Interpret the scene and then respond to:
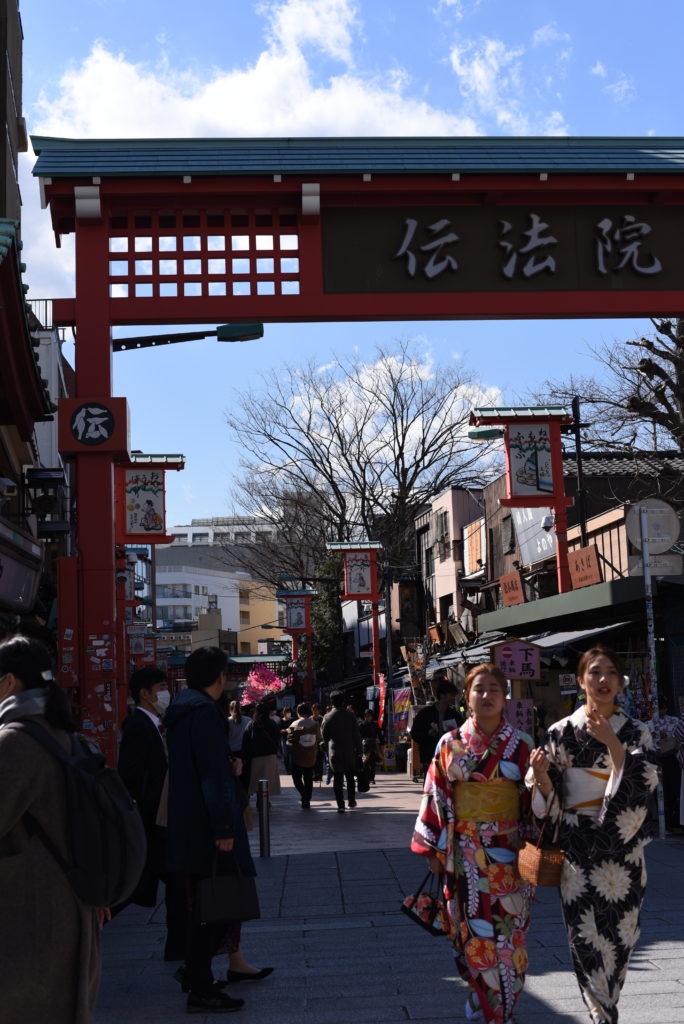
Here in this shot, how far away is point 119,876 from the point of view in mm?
3672

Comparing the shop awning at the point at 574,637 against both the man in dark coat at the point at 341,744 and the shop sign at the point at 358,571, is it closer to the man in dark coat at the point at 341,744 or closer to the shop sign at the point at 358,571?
the man in dark coat at the point at 341,744

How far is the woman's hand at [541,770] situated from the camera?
16.8 feet

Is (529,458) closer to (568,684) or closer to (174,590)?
(568,684)

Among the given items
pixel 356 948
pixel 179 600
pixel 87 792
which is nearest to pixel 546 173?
pixel 356 948

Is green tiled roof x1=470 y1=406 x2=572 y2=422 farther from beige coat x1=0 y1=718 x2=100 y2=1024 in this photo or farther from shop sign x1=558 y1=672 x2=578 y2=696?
beige coat x1=0 y1=718 x2=100 y2=1024

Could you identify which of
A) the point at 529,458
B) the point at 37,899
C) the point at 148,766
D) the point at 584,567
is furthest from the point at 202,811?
the point at 529,458

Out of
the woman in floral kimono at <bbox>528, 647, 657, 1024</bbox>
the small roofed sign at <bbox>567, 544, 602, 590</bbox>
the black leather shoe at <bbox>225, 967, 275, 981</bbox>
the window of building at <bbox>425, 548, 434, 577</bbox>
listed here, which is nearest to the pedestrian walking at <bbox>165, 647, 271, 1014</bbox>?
the black leather shoe at <bbox>225, 967, 275, 981</bbox>

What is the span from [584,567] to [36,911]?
18129 mm

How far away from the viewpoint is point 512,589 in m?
25.0

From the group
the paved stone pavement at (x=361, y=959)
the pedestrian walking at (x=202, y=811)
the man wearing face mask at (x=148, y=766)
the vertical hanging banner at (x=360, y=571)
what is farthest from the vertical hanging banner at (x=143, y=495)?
the pedestrian walking at (x=202, y=811)

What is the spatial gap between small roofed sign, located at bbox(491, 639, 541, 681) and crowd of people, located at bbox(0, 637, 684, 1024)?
10.2 metres

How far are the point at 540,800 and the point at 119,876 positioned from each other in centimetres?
222

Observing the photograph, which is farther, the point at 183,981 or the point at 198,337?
the point at 198,337

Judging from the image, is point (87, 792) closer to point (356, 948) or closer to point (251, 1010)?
point (251, 1010)
